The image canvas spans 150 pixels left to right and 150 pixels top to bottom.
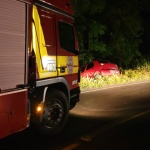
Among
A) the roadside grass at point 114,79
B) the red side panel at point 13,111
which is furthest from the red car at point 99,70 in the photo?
the red side panel at point 13,111

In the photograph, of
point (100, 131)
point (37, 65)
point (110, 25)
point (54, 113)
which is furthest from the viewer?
point (110, 25)

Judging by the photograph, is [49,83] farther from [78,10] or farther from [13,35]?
[78,10]

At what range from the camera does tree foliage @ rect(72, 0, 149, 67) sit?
68.7 feet

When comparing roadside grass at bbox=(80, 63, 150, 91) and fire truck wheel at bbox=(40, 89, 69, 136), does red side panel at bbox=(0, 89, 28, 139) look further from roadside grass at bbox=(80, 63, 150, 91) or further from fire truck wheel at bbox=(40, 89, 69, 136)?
roadside grass at bbox=(80, 63, 150, 91)

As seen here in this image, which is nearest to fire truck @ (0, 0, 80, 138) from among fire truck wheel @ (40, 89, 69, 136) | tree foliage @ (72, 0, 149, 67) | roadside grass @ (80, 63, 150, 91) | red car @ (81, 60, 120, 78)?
fire truck wheel @ (40, 89, 69, 136)

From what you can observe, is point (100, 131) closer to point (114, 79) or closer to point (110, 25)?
point (114, 79)

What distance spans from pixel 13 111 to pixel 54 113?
1730 mm

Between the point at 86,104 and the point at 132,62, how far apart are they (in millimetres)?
16625

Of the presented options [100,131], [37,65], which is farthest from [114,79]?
[37,65]

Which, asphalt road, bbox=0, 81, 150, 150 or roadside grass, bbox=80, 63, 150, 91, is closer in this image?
asphalt road, bbox=0, 81, 150, 150

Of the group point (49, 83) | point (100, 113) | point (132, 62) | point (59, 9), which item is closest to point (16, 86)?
point (49, 83)

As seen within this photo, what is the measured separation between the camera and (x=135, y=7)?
2339 cm

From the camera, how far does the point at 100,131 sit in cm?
780

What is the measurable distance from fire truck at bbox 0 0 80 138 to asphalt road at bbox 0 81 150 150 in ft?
1.39
